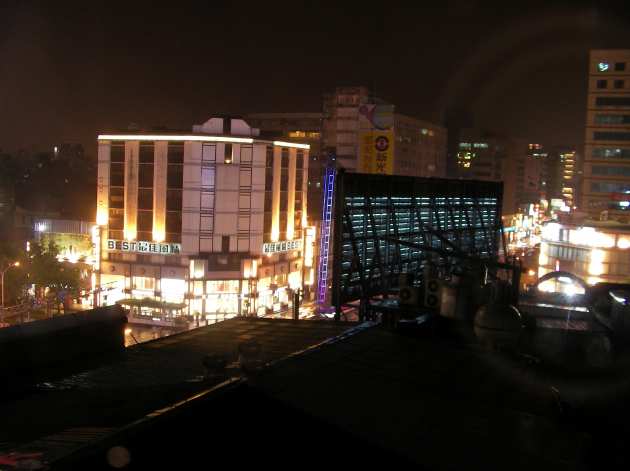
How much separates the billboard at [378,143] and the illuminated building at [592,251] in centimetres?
1214

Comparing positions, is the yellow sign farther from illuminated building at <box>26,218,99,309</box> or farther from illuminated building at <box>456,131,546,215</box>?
illuminated building at <box>456,131,546,215</box>

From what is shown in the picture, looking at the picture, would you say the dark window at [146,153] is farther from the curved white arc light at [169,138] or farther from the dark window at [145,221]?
the dark window at [145,221]

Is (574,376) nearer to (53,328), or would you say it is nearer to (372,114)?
(53,328)

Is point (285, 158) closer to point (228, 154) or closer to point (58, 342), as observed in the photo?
point (228, 154)

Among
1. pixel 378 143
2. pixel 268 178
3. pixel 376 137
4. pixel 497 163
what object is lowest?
pixel 268 178

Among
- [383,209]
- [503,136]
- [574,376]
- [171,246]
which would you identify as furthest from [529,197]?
[574,376]

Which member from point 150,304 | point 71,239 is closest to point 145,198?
point 150,304

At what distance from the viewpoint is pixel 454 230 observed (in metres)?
22.2

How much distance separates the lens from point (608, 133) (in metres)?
53.8

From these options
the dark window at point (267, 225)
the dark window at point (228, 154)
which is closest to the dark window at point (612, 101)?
the dark window at point (267, 225)

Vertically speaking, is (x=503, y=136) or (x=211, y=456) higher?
(x=503, y=136)

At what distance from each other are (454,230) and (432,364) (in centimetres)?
1447

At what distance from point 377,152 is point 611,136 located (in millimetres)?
21100

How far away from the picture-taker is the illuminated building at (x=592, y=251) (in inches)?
1486
